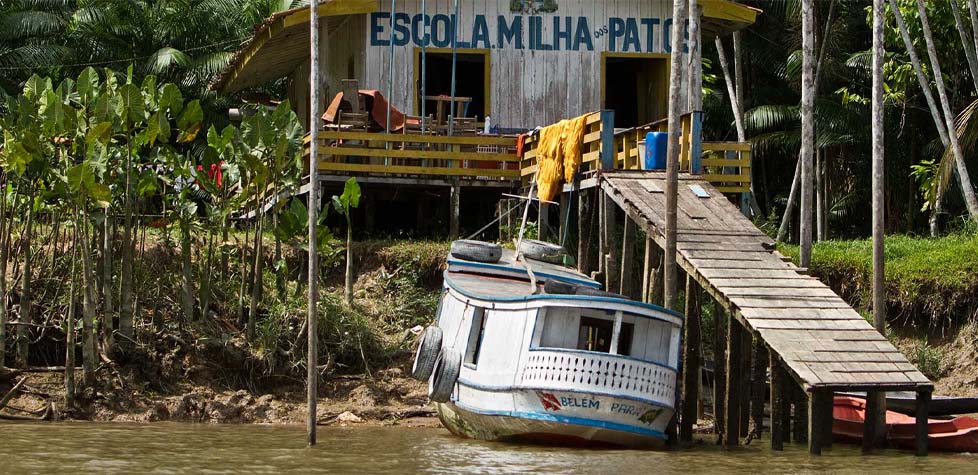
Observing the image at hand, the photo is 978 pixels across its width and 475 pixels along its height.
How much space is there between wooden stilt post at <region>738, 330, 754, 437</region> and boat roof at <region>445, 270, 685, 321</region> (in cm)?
113

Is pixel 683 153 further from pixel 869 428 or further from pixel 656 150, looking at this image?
pixel 869 428

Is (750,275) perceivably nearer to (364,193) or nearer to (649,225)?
(649,225)

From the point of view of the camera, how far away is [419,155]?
24078 millimetres

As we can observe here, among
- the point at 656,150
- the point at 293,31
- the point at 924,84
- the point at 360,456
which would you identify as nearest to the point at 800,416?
the point at 360,456

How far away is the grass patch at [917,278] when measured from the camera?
23.0 m

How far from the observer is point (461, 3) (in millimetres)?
26406

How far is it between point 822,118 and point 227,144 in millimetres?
15339

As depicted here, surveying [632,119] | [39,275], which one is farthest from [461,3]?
[39,275]

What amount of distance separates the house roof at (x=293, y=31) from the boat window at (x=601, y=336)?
9.81m

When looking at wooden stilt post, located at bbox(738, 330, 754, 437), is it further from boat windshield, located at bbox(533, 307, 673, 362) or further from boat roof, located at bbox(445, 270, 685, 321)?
boat windshield, located at bbox(533, 307, 673, 362)

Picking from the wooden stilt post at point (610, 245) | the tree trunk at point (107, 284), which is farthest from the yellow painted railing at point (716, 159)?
the tree trunk at point (107, 284)

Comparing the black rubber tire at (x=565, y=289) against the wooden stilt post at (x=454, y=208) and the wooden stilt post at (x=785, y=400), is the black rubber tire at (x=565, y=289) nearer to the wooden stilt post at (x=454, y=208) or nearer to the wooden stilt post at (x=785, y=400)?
the wooden stilt post at (x=785, y=400)

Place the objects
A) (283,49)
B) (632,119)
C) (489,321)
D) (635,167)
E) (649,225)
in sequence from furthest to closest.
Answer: (632,119) < (283,49) < (635,167) < (649,225) < (489,321)

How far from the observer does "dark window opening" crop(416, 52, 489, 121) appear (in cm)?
2731
